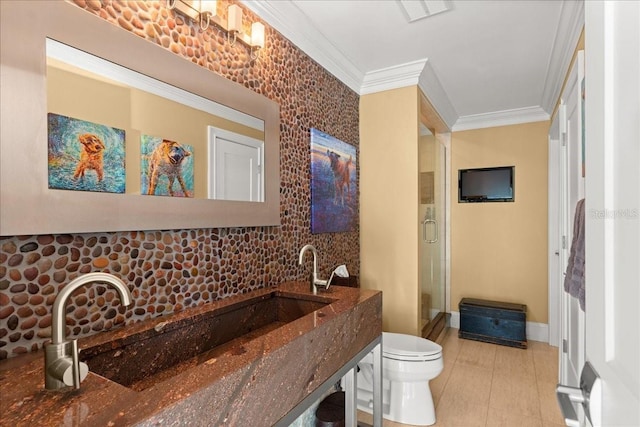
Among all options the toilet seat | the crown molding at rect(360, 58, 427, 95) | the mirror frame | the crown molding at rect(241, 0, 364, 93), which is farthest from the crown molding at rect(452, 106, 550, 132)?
the mirror frame

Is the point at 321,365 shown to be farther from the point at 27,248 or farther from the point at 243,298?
the point at 27,248

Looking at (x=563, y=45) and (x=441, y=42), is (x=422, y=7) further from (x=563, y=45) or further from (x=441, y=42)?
(x=563, y=45)

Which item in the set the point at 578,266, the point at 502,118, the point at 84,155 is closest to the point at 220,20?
the point at 84,155

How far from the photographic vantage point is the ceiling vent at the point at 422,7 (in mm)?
1882

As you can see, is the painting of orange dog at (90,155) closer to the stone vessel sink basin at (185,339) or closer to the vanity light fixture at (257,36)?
the stone vessel sink basin at (185,339)

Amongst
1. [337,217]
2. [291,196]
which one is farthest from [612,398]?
[337,217]

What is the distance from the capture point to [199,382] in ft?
2.59

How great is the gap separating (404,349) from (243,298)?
119 cm

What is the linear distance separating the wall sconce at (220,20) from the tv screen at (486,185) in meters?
3.10

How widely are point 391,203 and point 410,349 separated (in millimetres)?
1147

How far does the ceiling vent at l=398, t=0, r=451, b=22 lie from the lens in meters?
1.88

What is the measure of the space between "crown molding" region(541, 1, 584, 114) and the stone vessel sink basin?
82.7 inches

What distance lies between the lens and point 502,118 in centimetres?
383

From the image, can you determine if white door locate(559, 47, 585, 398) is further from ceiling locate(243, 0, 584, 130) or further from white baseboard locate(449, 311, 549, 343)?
white baseboard locate(449, 311, 549, 343)
